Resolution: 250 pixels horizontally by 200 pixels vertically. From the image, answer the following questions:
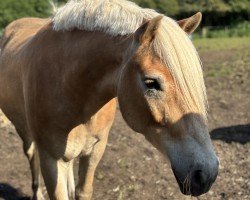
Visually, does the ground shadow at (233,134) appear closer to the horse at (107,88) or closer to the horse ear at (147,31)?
the horse at (107,88)

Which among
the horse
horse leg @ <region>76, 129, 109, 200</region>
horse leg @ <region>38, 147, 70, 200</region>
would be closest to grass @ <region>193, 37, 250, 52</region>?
horse leg @ <region>76, 129, 109, 200</region>

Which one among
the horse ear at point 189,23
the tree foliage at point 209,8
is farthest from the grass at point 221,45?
the horse ear at point 189,23

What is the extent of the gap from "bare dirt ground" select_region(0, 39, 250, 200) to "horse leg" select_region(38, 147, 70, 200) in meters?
1.28

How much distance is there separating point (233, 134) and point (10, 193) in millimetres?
3362

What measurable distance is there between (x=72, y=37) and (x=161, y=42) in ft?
2.92

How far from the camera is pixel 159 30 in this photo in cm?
248

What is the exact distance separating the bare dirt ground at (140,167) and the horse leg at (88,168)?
82 centimetres

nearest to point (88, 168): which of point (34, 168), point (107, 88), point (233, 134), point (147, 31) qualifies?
point (107, 88)

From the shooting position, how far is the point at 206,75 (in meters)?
12.0

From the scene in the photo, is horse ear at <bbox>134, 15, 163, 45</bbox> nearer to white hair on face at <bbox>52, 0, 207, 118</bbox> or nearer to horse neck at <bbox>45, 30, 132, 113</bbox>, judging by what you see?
white hair on face at <bbox>52, 0, 207, 118</bbox>

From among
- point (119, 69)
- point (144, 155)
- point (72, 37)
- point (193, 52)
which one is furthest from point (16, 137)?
point (193, 52)

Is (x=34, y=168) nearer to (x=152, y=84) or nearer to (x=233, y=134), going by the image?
(x=152, y=84)

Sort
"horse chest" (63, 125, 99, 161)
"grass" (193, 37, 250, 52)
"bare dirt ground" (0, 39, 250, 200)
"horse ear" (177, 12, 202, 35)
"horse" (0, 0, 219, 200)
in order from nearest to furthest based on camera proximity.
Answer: "horse" (0, 0, 219, 200), "horse ear" (177, 12, 202, 35), "horse chest" (63, 125, 99, 161), "bare dirt ground" (0, 39, 250, 200), "grass" (193, 37, 250, 52)

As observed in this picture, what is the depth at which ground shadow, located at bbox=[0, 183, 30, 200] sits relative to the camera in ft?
16.2
